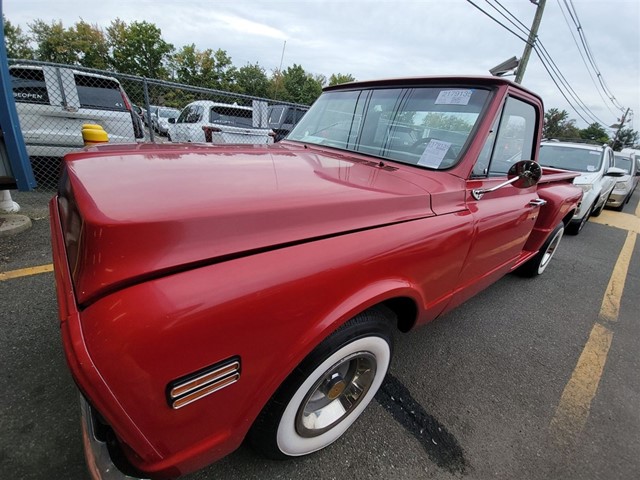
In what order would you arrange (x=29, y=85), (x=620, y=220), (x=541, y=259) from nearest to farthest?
(x=541, y=259), (x=29, y=85), (x=620, y=220)

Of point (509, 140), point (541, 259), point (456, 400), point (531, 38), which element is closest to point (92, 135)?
point (509, 140)

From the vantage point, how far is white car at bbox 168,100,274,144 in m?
6.97

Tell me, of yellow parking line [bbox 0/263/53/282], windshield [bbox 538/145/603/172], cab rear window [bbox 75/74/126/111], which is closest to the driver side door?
yellow parking line [bbox 0/263/53/282]

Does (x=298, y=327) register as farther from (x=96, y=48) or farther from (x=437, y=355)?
(x=96, y=48)

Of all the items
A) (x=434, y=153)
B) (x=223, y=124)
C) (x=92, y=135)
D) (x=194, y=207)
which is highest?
(x=434, y=153)

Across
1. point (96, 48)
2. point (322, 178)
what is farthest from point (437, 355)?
point (96, 48)

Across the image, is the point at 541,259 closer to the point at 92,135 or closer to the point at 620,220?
the point at 92,135

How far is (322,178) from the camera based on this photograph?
59.7 inches

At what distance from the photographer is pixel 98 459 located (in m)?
1.08

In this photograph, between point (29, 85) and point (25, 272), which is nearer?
point (25, 272)

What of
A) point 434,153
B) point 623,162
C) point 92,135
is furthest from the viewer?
point 623,162

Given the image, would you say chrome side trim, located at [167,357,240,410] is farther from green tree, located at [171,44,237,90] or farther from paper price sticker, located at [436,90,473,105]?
green tree, located at [171,44,237,90]

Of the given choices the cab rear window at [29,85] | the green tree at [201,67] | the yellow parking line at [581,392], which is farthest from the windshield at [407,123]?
the green tree at [201,67]

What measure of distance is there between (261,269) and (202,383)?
13.9 inches
